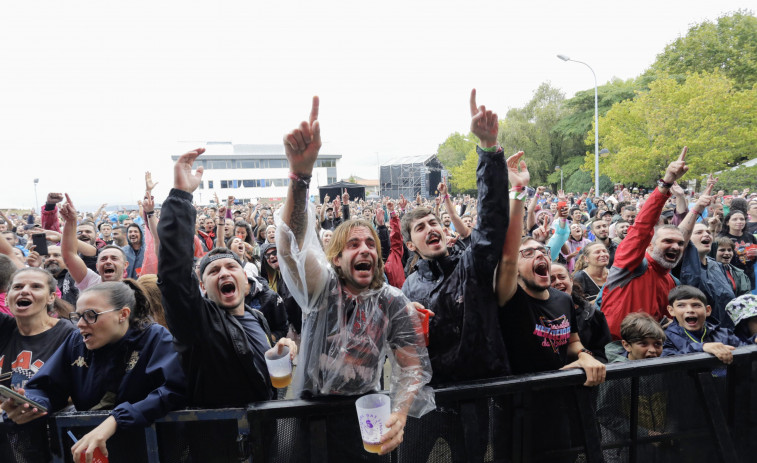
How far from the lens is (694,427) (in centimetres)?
231

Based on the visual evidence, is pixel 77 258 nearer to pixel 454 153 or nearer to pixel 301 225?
pixel 301 225

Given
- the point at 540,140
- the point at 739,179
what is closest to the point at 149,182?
the point at 739,179

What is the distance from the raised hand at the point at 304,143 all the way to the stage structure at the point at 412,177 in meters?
44.6

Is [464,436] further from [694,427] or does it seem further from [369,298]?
[694,427]

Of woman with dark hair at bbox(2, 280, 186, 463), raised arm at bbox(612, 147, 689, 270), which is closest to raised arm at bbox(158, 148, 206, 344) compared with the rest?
woman with dark hair at bbox(2, 280, 186, 463)

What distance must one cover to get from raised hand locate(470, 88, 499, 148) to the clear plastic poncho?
92 cm

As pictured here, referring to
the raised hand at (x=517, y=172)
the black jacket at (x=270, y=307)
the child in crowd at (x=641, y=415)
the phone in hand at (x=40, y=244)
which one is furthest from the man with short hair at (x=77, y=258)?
the child in crowd at (x=641, y=415)

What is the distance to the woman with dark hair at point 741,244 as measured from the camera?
16.7ft

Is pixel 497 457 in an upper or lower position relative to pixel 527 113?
lower

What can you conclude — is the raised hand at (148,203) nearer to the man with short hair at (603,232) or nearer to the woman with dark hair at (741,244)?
the man with short hair at (603,232)

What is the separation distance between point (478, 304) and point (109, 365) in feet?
6.19

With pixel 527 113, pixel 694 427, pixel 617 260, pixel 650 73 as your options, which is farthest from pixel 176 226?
pixel 527 113

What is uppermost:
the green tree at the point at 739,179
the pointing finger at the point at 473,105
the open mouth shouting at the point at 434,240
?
the green tree at the point at 739,179

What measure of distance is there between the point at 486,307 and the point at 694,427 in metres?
1.31
